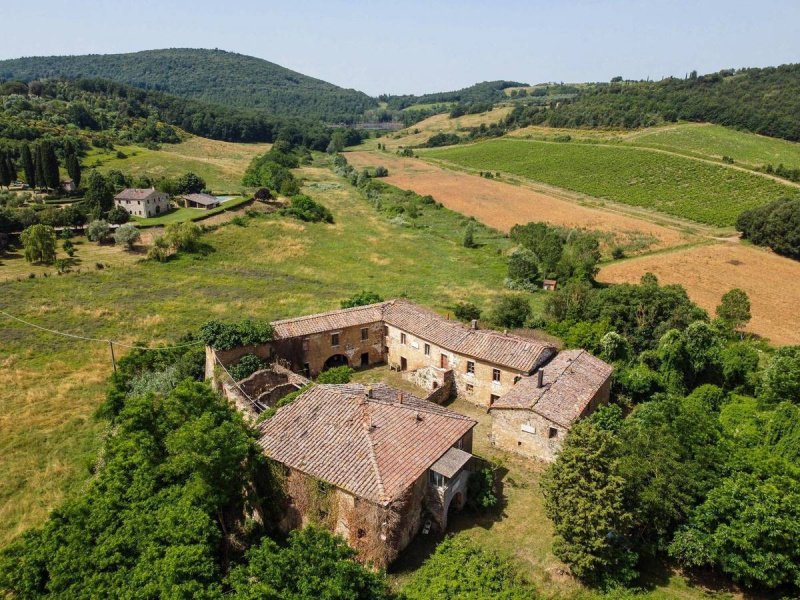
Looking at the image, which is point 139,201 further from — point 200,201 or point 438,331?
point 438,331

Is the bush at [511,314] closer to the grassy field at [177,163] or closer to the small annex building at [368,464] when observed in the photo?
the small annex building at [368,464]

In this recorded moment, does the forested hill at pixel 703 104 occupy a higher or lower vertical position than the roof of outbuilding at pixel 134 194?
higher

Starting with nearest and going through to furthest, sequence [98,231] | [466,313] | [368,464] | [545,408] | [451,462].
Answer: [368,464]
[451,462]
[545,408]
[466,313]
[98,231]

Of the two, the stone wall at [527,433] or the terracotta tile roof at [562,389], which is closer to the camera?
the stone wall at [527,433]

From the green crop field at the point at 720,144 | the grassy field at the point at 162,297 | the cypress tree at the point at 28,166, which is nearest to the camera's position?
the grassy field at the point at 162,297

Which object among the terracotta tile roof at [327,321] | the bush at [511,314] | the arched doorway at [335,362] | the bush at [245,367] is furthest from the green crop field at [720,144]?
the bush at [245,367]

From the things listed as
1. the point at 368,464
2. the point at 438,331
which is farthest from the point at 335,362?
the point at 368,464

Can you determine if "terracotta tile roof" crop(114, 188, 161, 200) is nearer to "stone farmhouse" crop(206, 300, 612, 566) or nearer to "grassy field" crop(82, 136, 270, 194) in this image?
"grassy field" crop(82, 136, 270, 194)

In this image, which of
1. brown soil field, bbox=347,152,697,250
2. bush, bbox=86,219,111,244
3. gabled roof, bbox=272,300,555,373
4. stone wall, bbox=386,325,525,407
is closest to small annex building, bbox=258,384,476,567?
stone wall, bbox=386,325,525,407
